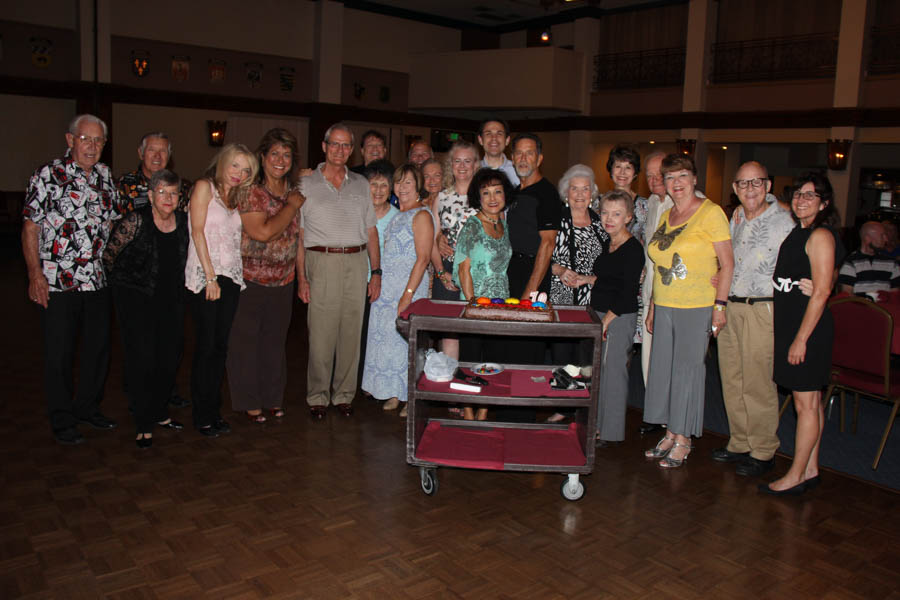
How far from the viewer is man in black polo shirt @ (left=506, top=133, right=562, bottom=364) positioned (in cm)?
426

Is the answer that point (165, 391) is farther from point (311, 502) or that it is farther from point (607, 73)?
point (607, 73)

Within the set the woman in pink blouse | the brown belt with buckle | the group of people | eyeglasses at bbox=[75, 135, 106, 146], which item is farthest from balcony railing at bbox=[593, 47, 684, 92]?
eyeglasses at bbox=[75, 135, 106, 146]

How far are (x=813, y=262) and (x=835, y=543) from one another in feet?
4.39

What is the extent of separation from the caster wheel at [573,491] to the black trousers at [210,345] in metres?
2.18

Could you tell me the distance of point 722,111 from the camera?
1443 centimetres

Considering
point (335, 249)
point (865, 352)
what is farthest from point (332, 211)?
point (865, 352)

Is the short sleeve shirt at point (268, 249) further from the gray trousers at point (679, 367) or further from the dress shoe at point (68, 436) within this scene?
the gray trousers at point (679, 367)

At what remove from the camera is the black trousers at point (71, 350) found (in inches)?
159

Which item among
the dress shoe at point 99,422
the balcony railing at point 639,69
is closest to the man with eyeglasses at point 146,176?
the dress shoe at point 99,422

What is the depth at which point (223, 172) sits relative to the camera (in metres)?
4.12

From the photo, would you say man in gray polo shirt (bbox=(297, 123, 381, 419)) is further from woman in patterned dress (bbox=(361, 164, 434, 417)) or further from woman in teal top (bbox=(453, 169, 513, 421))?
woman in teal top (bbox=(453, 169, 513, 421))

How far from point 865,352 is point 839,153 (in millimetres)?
9611

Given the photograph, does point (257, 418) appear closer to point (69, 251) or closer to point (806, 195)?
point (69, 251)

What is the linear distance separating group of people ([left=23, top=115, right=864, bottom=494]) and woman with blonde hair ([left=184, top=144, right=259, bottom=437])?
1 centimetres
